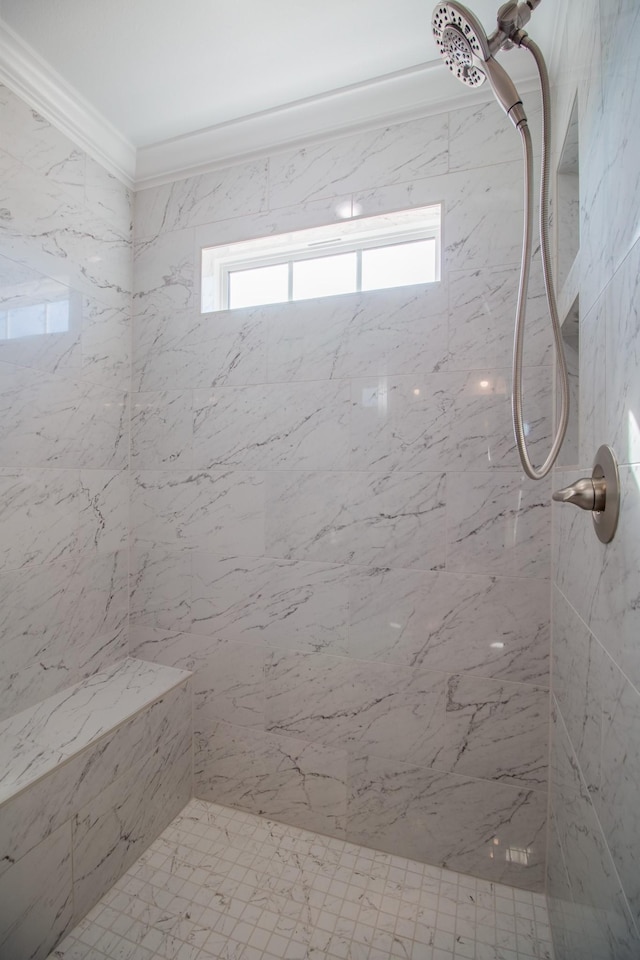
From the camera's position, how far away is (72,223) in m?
1.66

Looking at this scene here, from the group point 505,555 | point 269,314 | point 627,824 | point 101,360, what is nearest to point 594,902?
point 627,824

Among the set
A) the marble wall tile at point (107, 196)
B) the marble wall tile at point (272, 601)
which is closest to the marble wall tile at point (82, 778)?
the marble wall tile at point (272, 601)

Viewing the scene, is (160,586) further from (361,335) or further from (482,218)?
(482,218)

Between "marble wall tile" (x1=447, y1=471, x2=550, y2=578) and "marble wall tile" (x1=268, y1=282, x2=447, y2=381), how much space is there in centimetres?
42

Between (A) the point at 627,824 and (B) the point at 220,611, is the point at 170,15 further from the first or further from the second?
(A) the point at 627,824

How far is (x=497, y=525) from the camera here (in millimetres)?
1417

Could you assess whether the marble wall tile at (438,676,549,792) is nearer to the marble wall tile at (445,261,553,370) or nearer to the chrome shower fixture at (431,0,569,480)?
the chrome shower fixture at (431,0,569,480)

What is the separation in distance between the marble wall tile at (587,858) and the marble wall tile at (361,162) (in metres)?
1.73

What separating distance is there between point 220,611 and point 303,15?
188cm

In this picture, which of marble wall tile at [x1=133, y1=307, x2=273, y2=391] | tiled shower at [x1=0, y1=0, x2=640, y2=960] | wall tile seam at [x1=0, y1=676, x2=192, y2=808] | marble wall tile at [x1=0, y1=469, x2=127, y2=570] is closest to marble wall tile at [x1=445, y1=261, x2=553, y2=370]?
tiled shower at [x1=0, y1=0, x2=640, y2=960]

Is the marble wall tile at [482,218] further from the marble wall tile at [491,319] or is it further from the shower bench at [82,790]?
the shower bench at [82,790]

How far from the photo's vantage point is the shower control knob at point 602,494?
29.0 inches

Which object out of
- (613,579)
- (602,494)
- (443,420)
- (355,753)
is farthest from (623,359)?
(355,753)

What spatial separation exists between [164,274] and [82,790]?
1.79 meters
